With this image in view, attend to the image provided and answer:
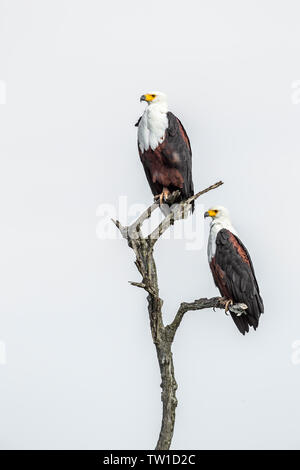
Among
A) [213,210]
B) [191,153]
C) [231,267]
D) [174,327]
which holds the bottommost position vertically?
[174,327]

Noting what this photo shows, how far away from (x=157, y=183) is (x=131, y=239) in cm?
136

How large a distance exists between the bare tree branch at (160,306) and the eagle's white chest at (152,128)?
2.75 feet

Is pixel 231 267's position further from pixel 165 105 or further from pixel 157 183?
pixel 165 105

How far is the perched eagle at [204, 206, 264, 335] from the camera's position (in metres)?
12.4

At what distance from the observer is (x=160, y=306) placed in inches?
473

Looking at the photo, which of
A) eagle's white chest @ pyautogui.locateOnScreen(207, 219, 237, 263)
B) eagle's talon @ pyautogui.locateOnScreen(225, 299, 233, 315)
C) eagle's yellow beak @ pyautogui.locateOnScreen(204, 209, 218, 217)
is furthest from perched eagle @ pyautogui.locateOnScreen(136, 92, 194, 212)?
eagle's talon @ pyautogui.locateOnScreen(225, 299, 233, 315)

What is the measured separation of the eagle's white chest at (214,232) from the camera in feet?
41.6

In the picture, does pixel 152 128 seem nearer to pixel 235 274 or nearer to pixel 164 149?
pixel 164 149

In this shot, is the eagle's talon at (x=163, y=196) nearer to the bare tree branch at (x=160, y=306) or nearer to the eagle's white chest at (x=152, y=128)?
the bare tree branch at (x=160, y=306)

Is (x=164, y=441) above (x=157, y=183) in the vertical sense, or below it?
below

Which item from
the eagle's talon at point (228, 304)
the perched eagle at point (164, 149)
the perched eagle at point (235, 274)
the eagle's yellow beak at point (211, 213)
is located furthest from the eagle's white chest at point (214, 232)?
the eagle's talon at point (228, 304)

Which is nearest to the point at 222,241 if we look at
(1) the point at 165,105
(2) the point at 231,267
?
(2) the point at 231,267

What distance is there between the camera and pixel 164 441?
40.3 ft

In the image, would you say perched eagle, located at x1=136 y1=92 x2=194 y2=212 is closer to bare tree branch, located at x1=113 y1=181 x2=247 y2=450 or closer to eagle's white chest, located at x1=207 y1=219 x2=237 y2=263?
bare tree branch, located at x1=113 y1=181 x2=247 y2=450
